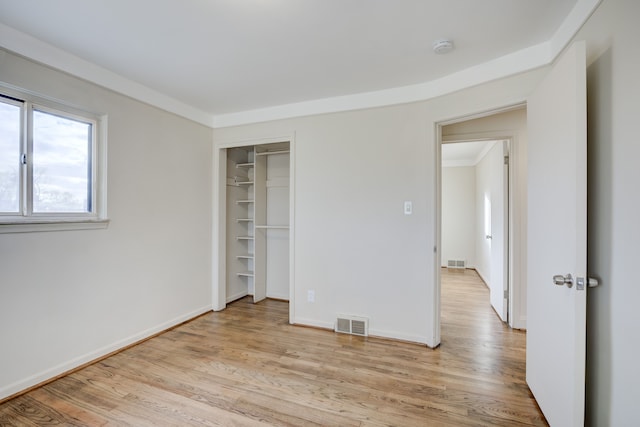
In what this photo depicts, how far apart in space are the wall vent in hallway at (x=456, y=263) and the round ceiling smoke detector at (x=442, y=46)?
219 inches

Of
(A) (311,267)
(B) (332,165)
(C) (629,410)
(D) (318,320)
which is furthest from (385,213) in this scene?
(C) (629,410)

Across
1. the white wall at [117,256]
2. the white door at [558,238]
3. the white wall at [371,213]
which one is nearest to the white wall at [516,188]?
the white wall at [371,213]

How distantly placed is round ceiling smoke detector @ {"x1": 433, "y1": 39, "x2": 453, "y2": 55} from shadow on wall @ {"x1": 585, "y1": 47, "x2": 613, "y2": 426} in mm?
859

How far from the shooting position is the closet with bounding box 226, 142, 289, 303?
13.6 ft

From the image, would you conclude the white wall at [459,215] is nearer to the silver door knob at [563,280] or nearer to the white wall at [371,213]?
the white wall at [371,213]

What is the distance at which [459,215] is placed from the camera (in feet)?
22.6

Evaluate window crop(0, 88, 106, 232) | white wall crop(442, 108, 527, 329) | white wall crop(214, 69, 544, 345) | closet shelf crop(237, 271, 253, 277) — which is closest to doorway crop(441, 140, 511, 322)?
white wall crop(442, 108, 527, 329)

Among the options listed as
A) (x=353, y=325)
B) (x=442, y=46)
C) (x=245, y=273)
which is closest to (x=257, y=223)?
(x=245, y=273)

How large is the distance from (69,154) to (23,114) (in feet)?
1.22

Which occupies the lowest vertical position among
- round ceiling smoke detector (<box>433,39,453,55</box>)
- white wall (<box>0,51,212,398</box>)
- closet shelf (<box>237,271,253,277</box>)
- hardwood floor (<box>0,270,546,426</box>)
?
hardwood floor (<box>0,270,546,426</box>)

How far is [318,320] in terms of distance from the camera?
10.7ft

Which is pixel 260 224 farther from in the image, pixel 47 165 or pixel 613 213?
pixel 613 213

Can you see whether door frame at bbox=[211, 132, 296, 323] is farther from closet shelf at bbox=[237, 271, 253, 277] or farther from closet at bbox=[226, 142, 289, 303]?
closet shelf at bbox=[237, 271, 253, 277]

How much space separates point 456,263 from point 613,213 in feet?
18.9
